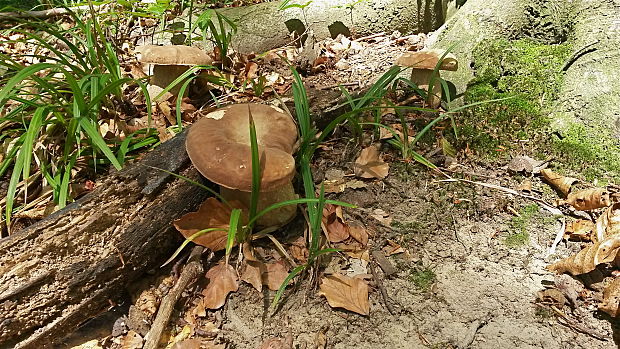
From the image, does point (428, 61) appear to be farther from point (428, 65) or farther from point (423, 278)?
point (423, 278)

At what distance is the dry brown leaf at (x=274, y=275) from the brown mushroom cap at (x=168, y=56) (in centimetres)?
164

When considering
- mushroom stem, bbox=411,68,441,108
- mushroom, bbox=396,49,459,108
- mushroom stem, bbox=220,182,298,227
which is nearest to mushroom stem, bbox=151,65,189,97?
mushroom stem, bbox=220,182,298,227

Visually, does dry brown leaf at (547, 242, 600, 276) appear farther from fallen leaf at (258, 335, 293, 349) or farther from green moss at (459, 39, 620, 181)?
fallen leaf at (258, 335, 293, 349)

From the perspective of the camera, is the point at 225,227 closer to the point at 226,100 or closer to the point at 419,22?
the point at 226,100

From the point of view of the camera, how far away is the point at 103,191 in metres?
1.95

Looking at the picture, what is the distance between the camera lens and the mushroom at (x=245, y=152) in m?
1.84

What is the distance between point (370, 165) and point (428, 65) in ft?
2.84

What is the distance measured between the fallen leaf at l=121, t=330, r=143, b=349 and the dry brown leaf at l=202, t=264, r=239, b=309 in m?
0.34

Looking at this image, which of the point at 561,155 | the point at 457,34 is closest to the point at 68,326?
the point at 561,155

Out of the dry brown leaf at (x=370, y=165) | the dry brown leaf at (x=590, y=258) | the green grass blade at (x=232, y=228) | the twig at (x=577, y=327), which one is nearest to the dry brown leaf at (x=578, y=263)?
the dry brown leaf at (x=590, y=258)

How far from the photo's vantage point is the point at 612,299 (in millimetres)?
1808

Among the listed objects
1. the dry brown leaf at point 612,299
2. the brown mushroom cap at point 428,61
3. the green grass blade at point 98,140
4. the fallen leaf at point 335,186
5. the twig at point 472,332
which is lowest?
the twig at point 472,332

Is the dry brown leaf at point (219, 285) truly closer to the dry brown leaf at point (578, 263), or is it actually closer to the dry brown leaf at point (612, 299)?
the dry brown leaf at point (578, 263)

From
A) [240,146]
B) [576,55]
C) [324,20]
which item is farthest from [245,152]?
[324,20]
